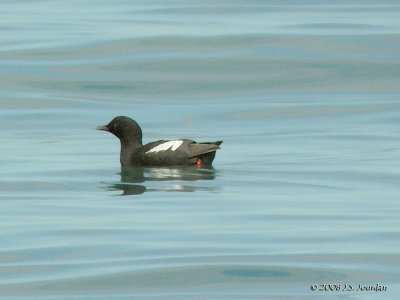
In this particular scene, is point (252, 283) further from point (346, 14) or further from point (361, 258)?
point (346, 14)

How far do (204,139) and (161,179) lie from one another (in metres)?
4.45

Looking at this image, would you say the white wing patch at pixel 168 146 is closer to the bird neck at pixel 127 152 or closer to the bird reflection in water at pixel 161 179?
the bird reflection in water at pixel 161 179

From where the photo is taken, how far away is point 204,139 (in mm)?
21859

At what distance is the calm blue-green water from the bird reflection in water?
0.13 feet

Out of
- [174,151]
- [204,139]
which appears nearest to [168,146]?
[174,151]

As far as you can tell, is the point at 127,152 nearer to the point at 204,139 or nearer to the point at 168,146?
the point at 168,146

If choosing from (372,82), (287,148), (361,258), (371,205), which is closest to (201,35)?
(372,82)

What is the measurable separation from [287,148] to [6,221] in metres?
6.02

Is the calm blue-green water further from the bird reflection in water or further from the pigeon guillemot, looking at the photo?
the pigeon guillemot

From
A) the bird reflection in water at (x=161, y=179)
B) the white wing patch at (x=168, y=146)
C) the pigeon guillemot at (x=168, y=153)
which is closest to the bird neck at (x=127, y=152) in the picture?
the pigeon guillemot at (x=168, y=153)

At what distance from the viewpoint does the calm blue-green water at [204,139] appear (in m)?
12.4

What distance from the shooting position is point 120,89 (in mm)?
26984

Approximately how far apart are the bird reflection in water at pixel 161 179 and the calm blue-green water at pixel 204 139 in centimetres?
4

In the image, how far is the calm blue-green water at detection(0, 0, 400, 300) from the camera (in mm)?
12438
